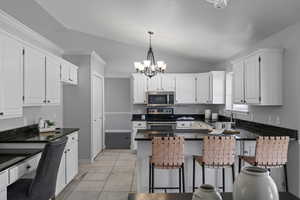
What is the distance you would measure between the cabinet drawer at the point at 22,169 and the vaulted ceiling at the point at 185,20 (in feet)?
8.19

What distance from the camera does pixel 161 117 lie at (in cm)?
656

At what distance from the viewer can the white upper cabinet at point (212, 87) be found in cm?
589

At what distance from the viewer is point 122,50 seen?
6.54 meters

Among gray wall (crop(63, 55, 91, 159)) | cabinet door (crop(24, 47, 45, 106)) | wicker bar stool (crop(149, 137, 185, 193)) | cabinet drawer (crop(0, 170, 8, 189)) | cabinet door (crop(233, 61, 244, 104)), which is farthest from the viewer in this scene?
gray wall (crop(63, 55, 91, 159))

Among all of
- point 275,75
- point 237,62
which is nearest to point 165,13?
point 237,62

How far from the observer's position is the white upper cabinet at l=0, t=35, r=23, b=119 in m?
2.44

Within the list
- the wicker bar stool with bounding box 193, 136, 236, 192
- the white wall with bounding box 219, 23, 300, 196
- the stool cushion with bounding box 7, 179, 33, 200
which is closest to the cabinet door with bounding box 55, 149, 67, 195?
the stool cushion with bounding box 7, 179, 33, 200

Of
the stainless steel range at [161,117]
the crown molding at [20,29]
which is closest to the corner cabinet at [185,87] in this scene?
the stainless steel range at [161,117]

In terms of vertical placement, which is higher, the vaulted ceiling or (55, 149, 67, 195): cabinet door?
the vaulted ceiling

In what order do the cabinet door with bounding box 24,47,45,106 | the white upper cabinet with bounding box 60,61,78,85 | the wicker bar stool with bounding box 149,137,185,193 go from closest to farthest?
the wicker bar stool with bounding box 149,137,185,193 < the cabinet door with bounding box 24,47,45,106 < the white upper cabinet with bounding box 60,61,78,85

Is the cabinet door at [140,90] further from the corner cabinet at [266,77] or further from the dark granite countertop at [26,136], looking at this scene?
the corner cabinet at [266,77]

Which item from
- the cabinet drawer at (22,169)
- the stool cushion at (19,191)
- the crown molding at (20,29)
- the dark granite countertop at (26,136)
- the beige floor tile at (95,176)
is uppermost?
the crown molding at (20,29)

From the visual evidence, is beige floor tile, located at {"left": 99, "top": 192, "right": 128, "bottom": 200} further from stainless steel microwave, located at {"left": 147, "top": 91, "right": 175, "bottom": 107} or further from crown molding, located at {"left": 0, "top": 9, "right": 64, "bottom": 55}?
stainless steel microwave, located at {"left": 147, "top": 91, "right": 175, "bottom": 107}

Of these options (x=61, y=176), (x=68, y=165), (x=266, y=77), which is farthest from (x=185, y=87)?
(x=61, y=176)
